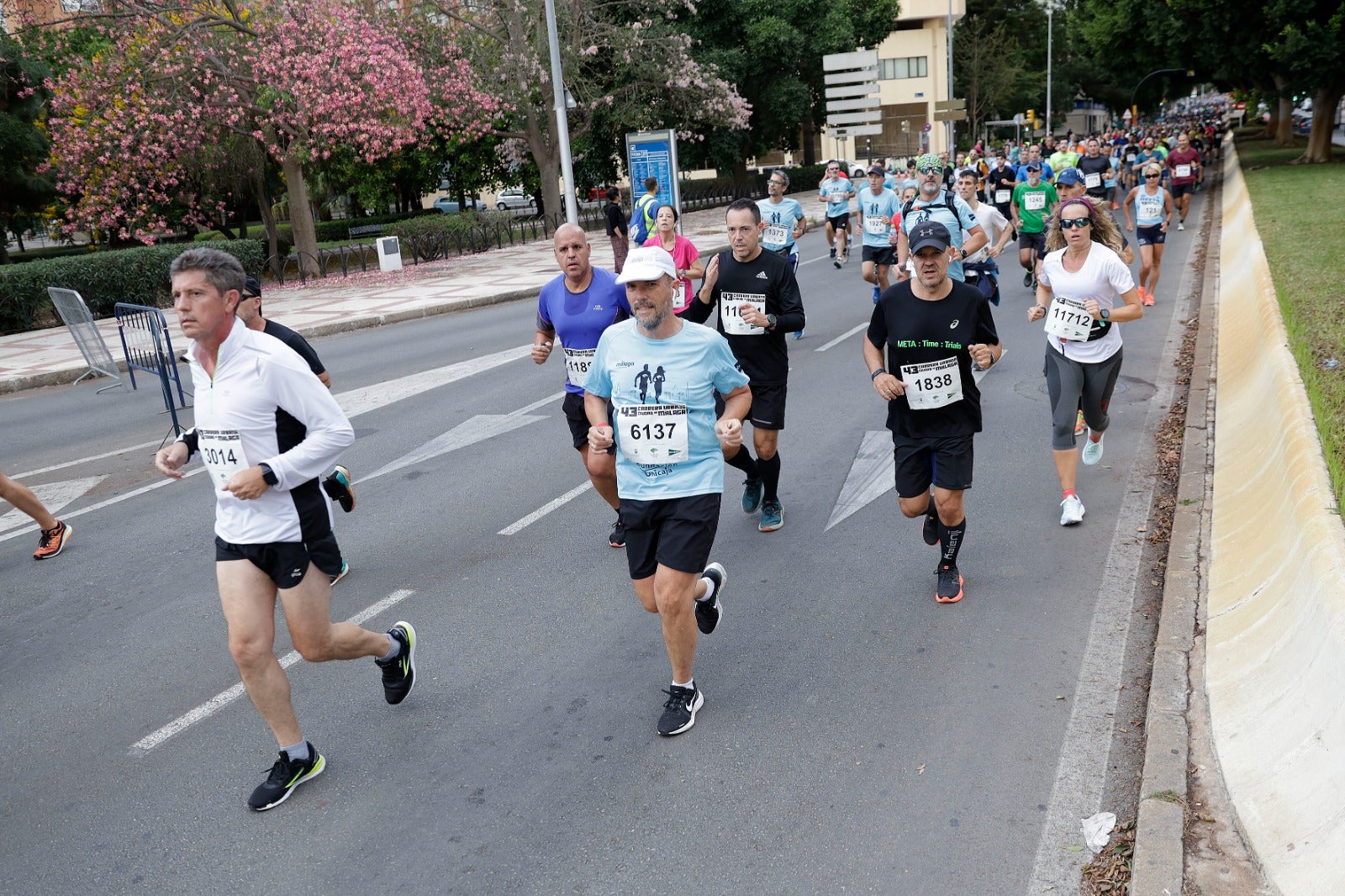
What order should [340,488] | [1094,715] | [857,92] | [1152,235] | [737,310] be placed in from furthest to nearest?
1. [857,92]
2. [1152,235]
3. [737,310]
4. [340,488]
5. [1094,715]

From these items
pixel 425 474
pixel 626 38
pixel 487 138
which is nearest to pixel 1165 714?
pixel 425 474

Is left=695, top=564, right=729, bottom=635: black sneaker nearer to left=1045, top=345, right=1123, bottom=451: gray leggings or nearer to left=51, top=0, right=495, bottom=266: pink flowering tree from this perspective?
left=1045, top=345, right=1123, bottom=451: gray leggings

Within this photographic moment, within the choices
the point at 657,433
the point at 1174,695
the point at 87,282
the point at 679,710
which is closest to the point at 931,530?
the point at 1174,695

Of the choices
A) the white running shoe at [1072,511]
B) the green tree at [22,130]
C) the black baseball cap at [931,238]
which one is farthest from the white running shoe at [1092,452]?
the green tree at [22,130]

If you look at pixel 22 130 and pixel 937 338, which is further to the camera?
pixel 22 130

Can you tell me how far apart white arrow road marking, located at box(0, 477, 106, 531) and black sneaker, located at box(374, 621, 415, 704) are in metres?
4.86

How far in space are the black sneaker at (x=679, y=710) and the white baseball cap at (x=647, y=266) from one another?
1696mm

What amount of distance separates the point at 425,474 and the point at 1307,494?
6.21 meters

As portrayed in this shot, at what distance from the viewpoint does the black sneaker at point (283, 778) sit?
13.5ft

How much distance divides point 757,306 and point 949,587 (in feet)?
6.40

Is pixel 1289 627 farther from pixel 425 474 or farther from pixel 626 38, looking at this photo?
pixel 626 38

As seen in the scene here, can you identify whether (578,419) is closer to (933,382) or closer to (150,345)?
(933,382)

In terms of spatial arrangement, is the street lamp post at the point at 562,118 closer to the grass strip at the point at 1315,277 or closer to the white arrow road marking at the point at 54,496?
the grass strip at the point at 1315,277

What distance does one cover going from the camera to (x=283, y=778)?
13.7ft
